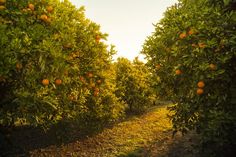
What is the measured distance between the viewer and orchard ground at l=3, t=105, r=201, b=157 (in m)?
12.3

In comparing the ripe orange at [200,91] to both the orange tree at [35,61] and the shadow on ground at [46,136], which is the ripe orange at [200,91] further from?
the shadow on ground at [46,136]

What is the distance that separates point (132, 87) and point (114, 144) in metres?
6.96

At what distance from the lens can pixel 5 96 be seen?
8.52m

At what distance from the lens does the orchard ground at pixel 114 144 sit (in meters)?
12.3

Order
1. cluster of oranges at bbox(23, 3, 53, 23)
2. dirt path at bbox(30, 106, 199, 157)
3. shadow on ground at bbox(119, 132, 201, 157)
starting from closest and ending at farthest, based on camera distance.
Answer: cluster of oranges at bbox(23, 3, 53, 23)
shadow on ground at bbox(119, 132, 201, 157)
dirt path at bbox(30, 106, 199, 157)

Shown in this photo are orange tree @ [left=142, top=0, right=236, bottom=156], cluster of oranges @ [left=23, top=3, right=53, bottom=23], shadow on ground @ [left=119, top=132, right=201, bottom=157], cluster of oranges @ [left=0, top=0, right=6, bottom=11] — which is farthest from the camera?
shadow on ground @ [left=119, top=132, right=201, bottom=157]

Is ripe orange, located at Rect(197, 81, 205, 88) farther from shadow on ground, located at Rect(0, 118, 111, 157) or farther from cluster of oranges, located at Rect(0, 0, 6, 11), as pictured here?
shadow on ground, located at Rect(0, 118, 111, 157)

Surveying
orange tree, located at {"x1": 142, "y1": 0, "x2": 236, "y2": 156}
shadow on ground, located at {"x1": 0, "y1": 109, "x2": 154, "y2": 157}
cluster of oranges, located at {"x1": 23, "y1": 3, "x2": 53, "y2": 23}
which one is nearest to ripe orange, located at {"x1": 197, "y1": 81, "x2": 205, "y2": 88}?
orange tree, located at {"x1": 142, "y1": 0, "x2": 236, "y2": 156}

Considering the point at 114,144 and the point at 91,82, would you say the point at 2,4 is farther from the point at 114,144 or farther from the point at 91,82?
the point at 114,144

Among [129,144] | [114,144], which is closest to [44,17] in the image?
[114,144]

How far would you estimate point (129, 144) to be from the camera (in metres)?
13.7

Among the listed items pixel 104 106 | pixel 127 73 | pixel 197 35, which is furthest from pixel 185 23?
pixel 127 73

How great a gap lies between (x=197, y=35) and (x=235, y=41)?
1.03 m

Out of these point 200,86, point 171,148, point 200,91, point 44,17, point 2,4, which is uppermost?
point 2,4
